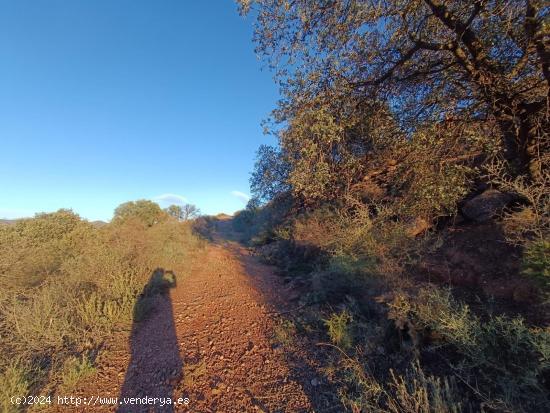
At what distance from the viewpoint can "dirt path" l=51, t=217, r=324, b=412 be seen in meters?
3.11

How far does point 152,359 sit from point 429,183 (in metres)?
5.56

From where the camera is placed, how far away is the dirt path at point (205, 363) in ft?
10.2

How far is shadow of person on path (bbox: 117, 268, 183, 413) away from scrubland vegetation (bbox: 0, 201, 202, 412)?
18 cm

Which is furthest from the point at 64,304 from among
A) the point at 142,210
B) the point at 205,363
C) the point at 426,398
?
the point at 142,210

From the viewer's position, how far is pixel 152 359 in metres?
3.95

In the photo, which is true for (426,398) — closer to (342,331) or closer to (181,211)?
(342,331)

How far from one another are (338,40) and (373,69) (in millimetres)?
906

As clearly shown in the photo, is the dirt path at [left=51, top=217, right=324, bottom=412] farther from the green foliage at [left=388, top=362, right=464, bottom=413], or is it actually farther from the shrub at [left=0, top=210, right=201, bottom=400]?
the green foliage at [left=388, top=362, right=464, bottom=413]

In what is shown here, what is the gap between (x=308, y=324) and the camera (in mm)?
4547

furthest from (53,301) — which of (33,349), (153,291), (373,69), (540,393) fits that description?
(373,69)

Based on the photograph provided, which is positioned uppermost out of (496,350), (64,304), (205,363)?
(64,304)

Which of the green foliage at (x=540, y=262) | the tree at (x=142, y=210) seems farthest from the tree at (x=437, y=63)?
the tree at (x=142, y=210)

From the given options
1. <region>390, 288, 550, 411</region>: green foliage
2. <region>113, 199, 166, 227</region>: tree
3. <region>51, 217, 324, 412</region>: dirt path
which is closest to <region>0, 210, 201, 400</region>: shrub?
<region>51, 217, 324, 412</region>: dirt path

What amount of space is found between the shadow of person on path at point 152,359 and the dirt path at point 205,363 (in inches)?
0.5
